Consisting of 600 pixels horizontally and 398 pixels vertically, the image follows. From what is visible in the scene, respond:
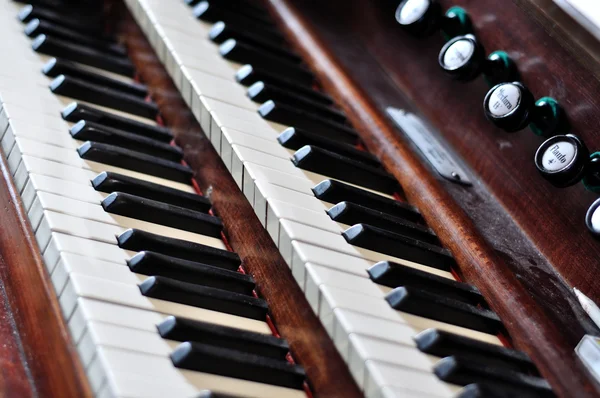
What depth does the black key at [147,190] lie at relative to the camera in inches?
56.1

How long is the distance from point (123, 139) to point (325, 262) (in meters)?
0.61

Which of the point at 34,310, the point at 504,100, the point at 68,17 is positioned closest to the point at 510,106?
the point at 504,100

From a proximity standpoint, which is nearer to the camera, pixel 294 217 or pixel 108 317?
pixel 108 317

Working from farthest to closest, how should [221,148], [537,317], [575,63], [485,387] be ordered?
[221,148] < [575,63] < [537,317] < [485,387]

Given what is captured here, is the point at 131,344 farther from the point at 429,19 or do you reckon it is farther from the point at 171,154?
the point at 429,19

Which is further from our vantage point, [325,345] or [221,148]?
[221,148]

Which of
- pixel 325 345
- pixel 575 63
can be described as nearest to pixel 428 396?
pixel 325 345

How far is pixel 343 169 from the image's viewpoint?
1540 mm

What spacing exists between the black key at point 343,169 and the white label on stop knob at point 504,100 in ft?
0.90

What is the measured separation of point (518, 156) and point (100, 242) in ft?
2.85

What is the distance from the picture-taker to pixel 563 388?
1.14 meters

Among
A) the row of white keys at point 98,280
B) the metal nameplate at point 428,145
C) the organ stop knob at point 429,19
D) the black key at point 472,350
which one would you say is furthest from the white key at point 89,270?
the organ stop knob at point 429,19

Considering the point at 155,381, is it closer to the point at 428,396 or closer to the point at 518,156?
the point at 428,396

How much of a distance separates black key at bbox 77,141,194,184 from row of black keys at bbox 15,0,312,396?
0.07 m
